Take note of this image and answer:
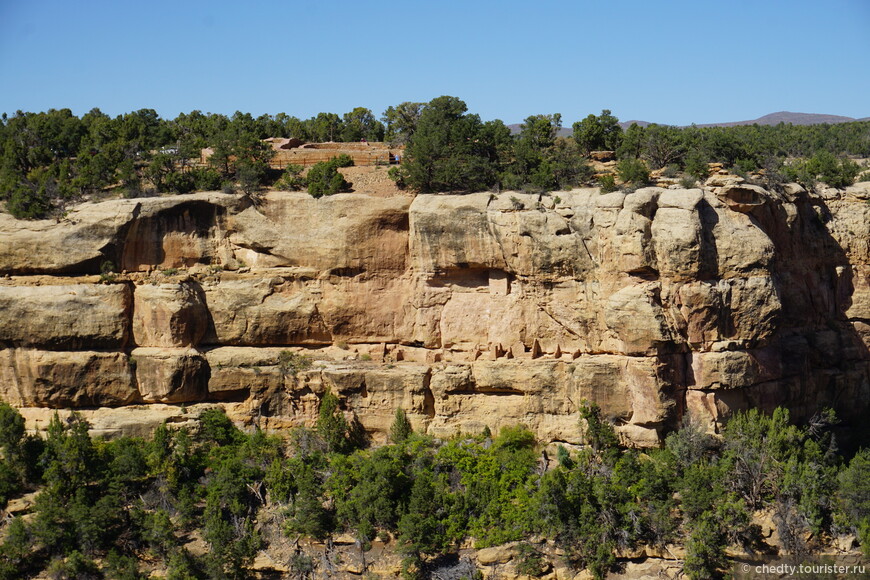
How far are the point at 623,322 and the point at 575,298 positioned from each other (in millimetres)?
1993

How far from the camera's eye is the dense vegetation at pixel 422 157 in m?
38.1

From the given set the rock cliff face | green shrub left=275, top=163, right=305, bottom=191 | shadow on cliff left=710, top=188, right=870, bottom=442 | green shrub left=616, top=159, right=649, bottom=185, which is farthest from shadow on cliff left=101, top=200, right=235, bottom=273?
shadow on cliff left=710, top=188, right=870, bottom=442

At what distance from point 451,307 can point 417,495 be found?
23.7 feet

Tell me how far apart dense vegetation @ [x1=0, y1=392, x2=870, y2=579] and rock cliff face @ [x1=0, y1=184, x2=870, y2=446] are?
1444 mm

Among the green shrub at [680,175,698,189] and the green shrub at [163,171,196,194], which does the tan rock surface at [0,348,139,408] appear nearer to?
the green shrub at [163,171,196,194]

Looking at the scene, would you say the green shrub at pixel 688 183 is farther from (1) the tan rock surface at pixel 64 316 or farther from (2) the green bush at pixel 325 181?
(1) the tan rock surface at pixel 64 316

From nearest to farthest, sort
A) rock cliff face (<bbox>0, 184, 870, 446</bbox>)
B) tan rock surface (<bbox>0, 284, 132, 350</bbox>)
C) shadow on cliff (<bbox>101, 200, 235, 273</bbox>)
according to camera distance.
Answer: rock cliff face (<bbox>0, 184, 870, 446</bbox>), tan rock surface (<bbox>0, 284, 132, 350</bbox>), shadow on cliff (<bbox>101, 200, 235, 273</bbox>)

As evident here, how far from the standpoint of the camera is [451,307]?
3694 centimetres

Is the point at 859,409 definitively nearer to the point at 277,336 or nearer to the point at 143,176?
the point at 277,336

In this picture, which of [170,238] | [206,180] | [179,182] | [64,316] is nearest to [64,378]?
[64,316]

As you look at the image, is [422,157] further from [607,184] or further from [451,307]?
[607,184]

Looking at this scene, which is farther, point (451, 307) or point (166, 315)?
point (451, 307)

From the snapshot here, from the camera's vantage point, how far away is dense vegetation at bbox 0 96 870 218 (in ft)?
125

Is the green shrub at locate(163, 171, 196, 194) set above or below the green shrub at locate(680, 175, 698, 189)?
above
